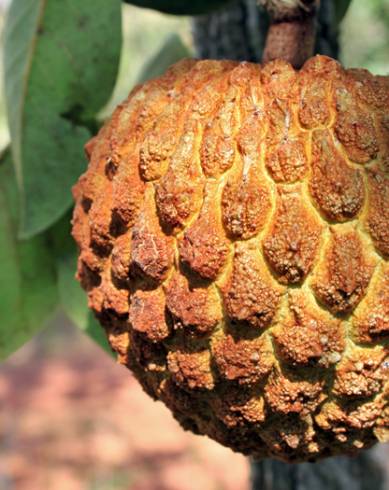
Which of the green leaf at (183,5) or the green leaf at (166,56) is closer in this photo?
the green leaf at (183,5)

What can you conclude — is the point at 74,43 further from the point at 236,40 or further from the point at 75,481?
the point at 75,481

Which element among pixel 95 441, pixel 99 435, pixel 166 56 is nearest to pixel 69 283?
pixel 166 56

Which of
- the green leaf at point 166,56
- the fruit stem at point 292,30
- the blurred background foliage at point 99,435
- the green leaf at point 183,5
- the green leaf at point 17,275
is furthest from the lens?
the blurred background foliage at point 99,435

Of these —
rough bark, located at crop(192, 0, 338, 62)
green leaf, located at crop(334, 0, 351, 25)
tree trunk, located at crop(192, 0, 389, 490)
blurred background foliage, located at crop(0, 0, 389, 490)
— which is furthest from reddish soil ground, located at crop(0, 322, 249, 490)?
green leaf, located at crop(334, 0, 351, 25)

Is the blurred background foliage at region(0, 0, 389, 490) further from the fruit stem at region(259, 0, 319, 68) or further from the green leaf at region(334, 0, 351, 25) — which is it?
the fruit stem at region(259, 0, 319, 68)

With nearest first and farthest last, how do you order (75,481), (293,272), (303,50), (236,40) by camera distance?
1. (293,272)
2. (303,50)
3. (236,40)
4. (75,481)

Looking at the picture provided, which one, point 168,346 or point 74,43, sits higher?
point 74,43

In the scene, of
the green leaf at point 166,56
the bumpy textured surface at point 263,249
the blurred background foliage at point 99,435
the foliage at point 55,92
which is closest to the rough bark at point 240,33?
the green leaf at point 166,56

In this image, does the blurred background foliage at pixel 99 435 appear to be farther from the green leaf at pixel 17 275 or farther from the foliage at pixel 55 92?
the foliage at pixel 55 92

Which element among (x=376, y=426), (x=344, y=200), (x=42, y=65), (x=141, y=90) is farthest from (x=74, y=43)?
(x=376, y=426)
